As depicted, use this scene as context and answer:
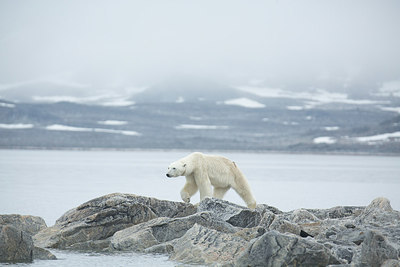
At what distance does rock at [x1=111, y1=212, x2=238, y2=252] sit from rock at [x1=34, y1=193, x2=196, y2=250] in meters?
0.43

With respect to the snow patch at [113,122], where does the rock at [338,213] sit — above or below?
below

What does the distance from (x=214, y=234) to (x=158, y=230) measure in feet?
5.34

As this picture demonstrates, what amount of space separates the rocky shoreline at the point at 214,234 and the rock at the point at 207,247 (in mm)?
15

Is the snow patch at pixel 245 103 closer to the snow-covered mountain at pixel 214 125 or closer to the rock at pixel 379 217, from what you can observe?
the snow-covered mountain at pixel 214 125

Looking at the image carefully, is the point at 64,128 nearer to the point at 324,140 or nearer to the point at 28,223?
the point at 324,140

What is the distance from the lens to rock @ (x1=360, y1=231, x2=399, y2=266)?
858 centimetres

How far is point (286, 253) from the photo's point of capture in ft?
28.8

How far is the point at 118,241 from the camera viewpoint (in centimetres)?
1136

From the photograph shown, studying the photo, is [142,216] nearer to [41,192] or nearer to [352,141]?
[41,192]

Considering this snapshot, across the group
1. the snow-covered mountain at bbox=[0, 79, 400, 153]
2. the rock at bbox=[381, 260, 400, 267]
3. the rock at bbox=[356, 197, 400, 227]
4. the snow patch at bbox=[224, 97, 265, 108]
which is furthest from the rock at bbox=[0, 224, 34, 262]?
the snow patch at bbox=[224, 97, 265, 108]

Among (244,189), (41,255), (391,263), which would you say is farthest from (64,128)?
(391,263)

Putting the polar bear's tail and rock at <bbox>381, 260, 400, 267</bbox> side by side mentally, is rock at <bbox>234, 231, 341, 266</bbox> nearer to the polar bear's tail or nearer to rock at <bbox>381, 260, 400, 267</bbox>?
rock at <bbox>381, 260, 400, 267</bbox>

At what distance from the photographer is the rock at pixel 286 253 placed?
28.8 ft

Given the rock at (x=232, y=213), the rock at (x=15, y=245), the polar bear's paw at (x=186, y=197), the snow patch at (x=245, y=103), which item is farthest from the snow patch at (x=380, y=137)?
the rock at (x=15, y=245)
